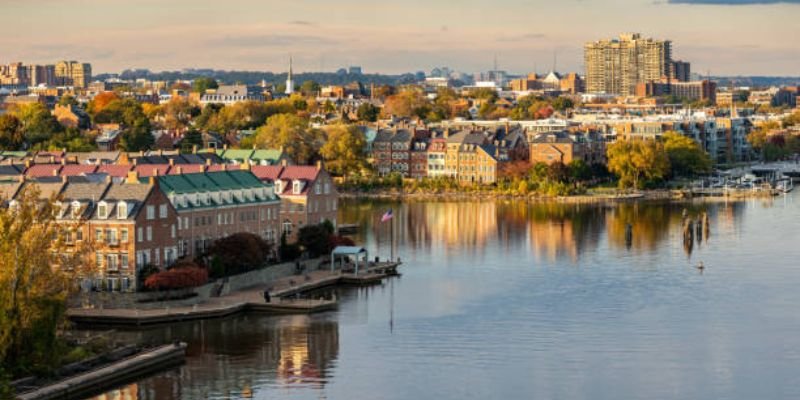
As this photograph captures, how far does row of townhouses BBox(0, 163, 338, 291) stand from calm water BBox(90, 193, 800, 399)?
295cm

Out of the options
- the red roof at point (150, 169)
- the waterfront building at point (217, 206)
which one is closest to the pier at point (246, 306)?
the waterfront building at point (217, 206)

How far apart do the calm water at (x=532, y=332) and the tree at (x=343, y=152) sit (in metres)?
25.4

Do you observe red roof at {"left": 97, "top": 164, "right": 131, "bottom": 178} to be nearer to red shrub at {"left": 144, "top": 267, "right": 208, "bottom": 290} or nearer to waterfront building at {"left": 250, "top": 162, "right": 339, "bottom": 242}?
waterfront building at {"left": 250, "top": 162, "right": 339, "bottom": 242}

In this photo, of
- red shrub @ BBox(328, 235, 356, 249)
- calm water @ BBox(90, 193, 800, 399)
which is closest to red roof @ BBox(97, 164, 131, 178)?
red shrub @ BBox(328, 235, 356, 249)

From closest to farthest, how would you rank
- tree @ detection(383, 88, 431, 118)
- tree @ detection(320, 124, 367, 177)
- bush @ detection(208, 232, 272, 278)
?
bush @ detection(208, 232, 272, 278)
tree @ detection(320, 124, 367, 177)
tree @ detection(383, 88, 431, 118)

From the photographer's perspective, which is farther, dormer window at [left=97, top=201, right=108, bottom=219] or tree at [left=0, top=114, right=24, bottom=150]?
tree at [left=0, top=114, right=24, bottom=150]

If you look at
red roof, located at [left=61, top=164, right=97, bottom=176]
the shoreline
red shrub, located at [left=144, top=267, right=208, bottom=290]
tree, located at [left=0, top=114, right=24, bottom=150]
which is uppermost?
tree, located at [left=0, top=114, right=24, bottom=150]

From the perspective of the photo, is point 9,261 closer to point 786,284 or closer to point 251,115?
point 786,284

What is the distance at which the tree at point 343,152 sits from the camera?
73.9 metres

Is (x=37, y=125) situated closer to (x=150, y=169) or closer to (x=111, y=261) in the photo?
(x=150, y=169)

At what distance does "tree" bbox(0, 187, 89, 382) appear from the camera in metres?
25.4

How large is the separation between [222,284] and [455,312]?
5.35 m

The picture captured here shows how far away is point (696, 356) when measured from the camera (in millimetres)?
28766

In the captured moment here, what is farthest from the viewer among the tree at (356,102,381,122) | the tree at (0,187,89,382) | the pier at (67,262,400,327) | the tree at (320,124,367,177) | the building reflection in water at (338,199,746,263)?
the tree at (356,102,381,122)
